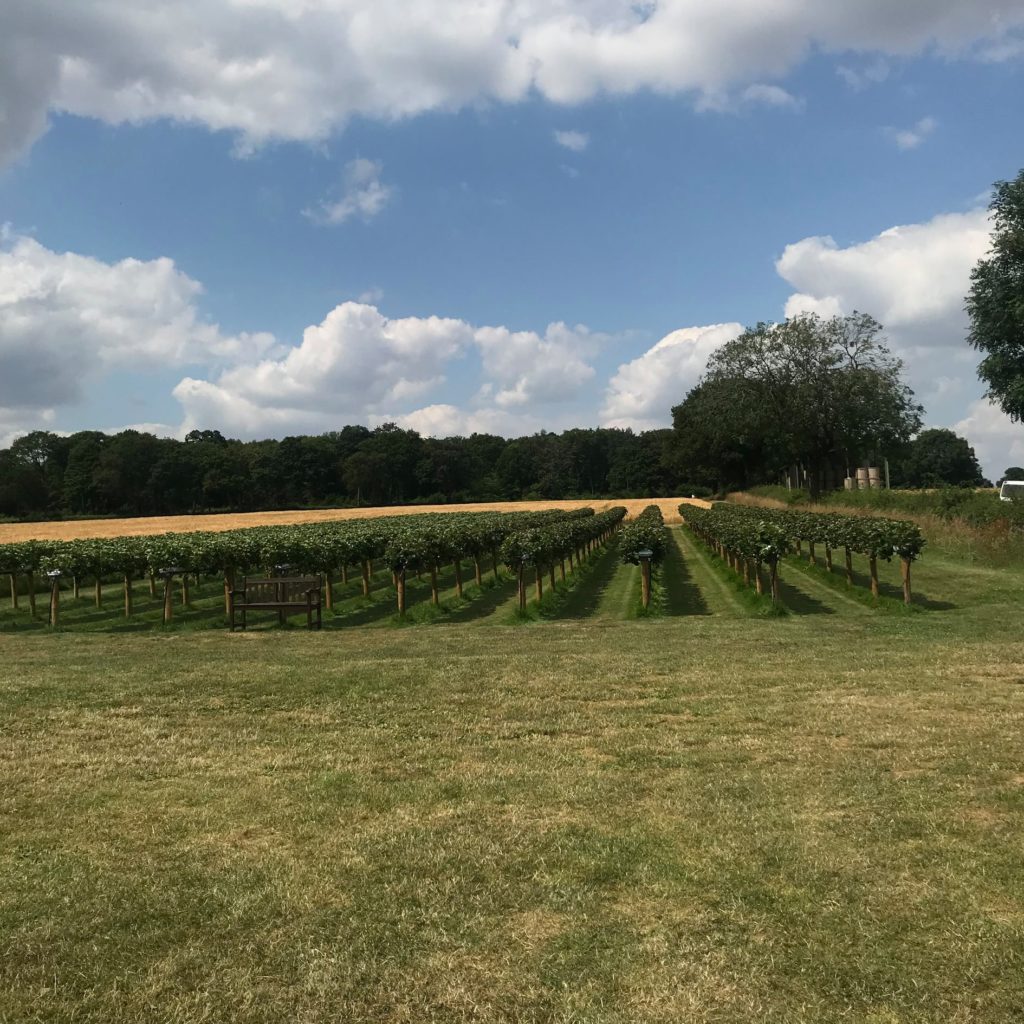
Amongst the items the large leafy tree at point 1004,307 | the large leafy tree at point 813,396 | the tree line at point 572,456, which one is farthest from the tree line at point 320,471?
the large leafy tree at point 1004,307

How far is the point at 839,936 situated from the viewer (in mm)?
3803

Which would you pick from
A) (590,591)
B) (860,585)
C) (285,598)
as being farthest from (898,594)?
(285,598)

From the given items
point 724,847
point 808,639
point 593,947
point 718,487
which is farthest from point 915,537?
point 718,487

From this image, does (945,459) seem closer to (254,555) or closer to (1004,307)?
(1004,307)

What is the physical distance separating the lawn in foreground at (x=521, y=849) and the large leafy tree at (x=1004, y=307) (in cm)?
2984

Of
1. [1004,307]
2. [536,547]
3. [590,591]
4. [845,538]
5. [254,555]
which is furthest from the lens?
[1004,307]

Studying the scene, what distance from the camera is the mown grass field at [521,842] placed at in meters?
3.48

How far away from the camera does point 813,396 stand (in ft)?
188

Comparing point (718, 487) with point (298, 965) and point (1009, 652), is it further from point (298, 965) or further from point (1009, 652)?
point (298, 965)

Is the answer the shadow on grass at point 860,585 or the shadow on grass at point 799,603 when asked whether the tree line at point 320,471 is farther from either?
the shadow on grass at point 799,603

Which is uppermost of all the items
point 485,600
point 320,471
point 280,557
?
point 320,471

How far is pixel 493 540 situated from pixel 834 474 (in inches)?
1821

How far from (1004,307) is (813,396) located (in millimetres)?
23356

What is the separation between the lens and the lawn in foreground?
11.4ft
